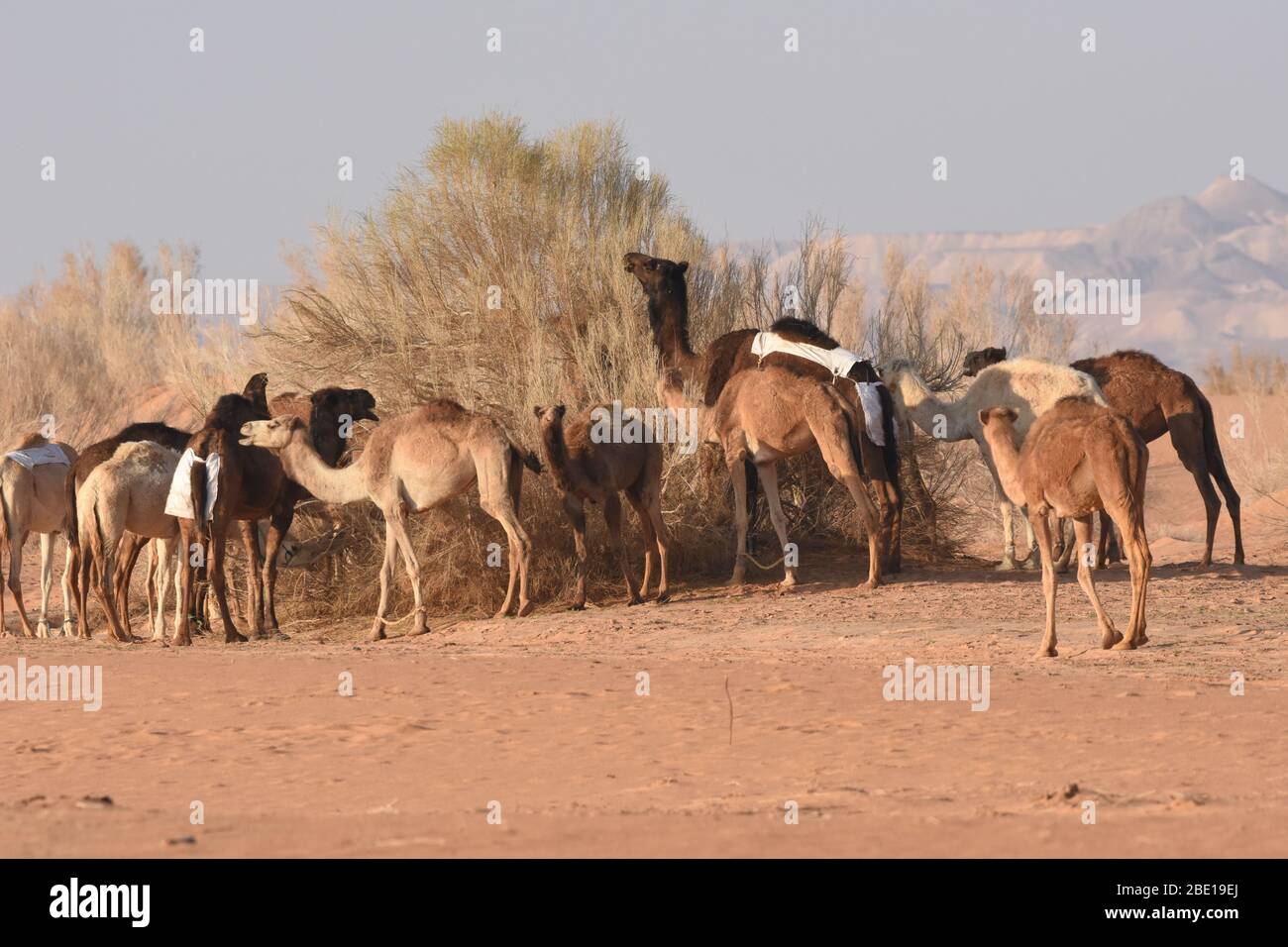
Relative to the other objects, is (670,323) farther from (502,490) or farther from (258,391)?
(258,391)

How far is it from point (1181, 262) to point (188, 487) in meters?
161

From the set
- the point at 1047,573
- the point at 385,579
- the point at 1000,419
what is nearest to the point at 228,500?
the point at 385,579

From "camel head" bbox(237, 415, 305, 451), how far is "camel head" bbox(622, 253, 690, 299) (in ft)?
13.7

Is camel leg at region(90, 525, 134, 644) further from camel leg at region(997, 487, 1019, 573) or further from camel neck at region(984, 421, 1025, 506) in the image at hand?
camel leg at region(997, 487, 1019, 573)

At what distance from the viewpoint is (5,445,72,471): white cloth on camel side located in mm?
17094

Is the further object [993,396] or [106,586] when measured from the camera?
[993,396]

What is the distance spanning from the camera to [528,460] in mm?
15281

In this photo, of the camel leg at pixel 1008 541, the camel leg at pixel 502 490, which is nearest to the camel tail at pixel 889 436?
the camel leg at pixel 1008 541

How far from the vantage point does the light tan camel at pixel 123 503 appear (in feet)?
49.2

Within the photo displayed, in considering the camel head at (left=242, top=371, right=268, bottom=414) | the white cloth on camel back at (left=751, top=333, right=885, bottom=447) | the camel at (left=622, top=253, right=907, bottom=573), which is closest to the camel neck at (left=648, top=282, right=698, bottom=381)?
the camel at (left=622, top=253, right=907, bottom=573)

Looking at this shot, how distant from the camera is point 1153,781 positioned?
8102mm

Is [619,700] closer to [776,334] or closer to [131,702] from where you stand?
[131,702]

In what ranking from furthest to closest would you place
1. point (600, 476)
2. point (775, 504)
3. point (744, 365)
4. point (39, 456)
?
point (39, 456) < point (744, 365) < point (775, 504) < point (600, 476)

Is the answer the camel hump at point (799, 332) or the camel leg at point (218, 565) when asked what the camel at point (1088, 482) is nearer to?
the camel hump at point (799, 332)
